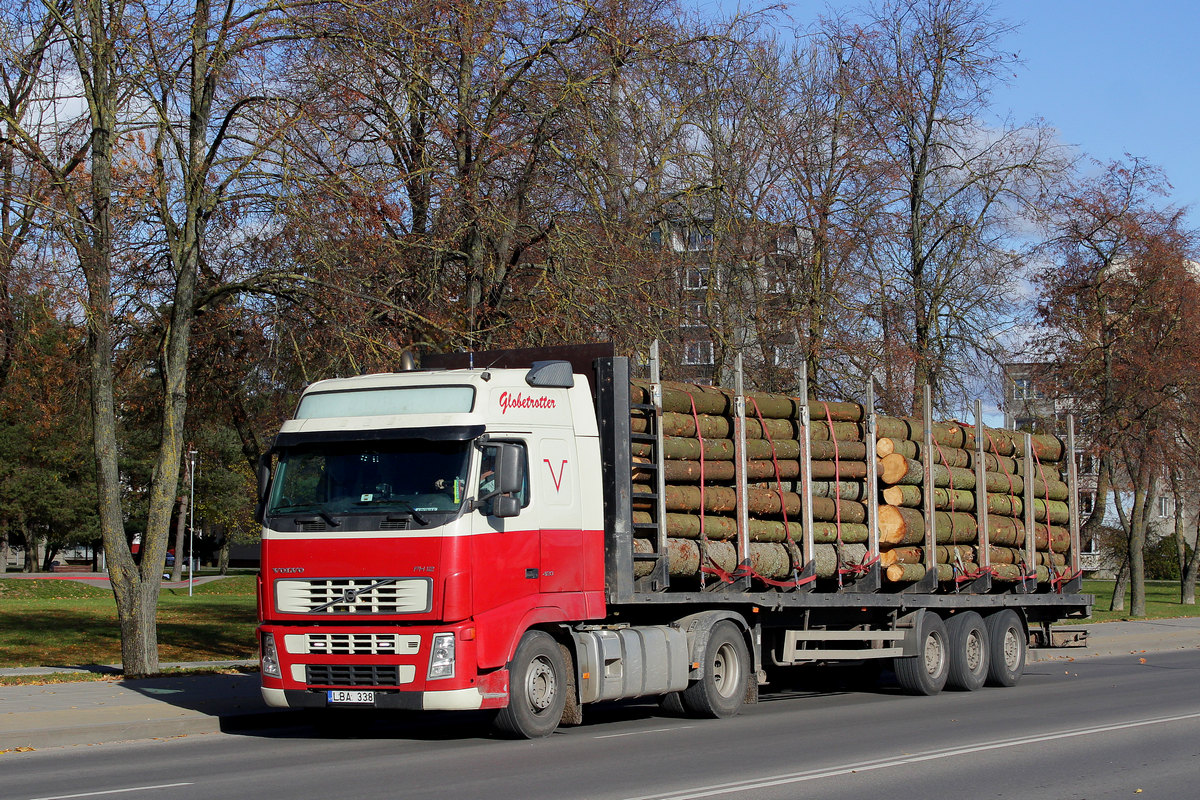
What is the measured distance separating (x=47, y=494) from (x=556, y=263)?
1858 inches

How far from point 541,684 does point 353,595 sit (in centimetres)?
201

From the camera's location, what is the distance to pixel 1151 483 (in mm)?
37719

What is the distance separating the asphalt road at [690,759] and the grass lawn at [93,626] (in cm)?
1021

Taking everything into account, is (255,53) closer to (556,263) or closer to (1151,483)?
(556,263)

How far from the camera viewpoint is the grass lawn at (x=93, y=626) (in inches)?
893

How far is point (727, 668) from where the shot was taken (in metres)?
14.3

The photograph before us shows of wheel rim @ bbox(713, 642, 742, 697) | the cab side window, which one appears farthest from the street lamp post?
the cab side window

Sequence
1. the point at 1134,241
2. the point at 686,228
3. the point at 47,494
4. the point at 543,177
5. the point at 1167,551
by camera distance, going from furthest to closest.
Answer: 1. the point at 1167,551
2. the point at 47,494
3. the point at 1134,241
4. the point at 686,228
5. the point at 543,177

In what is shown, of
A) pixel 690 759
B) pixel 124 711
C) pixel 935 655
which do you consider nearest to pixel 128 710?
pixel 124 711

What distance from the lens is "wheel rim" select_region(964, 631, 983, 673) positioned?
709 inches

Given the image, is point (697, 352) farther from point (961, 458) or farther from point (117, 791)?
point (117, 791)

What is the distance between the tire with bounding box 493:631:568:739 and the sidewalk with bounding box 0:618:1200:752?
126 inches

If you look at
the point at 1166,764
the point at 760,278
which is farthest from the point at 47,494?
the point at 1166,764

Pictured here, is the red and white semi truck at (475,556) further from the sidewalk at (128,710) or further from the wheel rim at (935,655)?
the wheel rim at (935,655)
